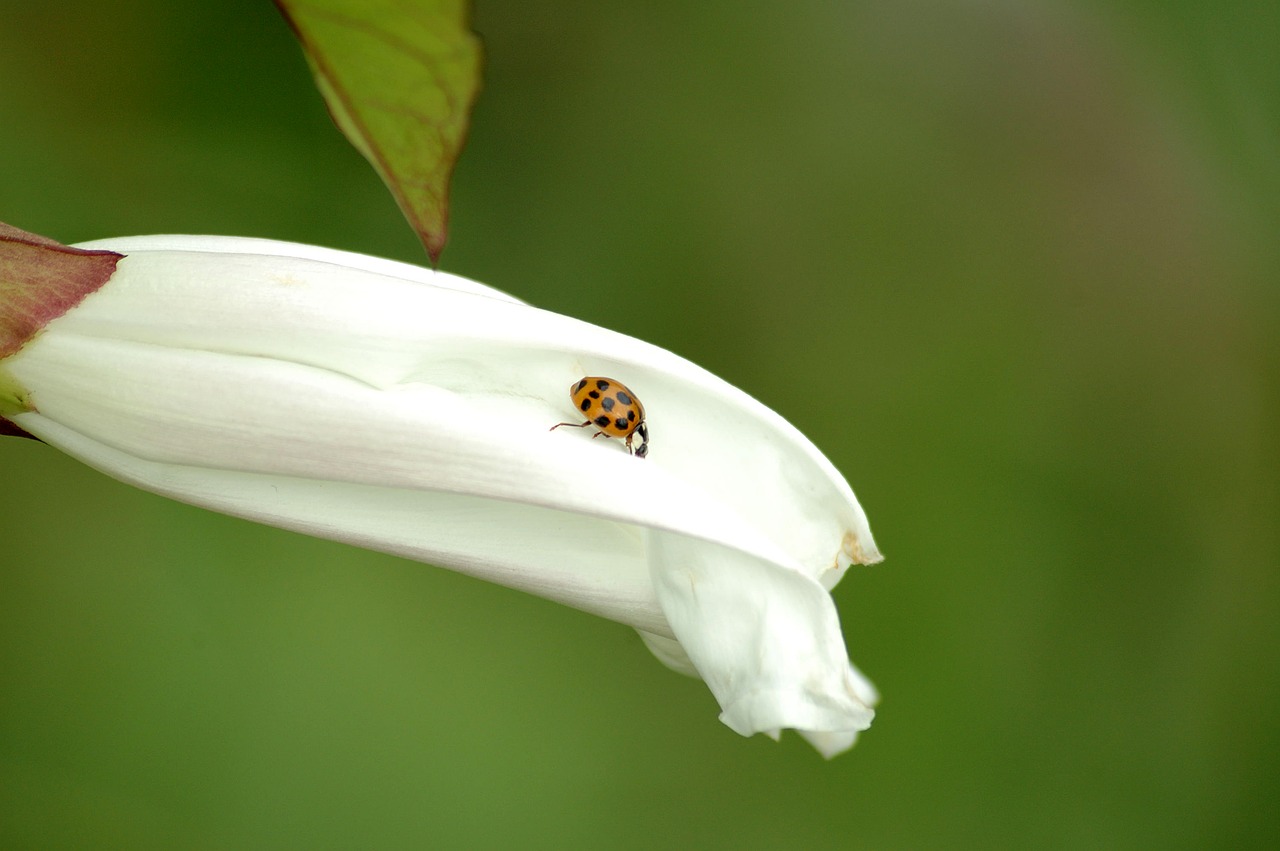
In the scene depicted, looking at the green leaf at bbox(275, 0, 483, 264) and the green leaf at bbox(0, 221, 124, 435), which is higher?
the green leaf at bbox(275, 0, 483, 264)

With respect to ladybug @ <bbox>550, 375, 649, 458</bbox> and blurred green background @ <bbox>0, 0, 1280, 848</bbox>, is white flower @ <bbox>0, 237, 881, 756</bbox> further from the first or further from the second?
Answer: blurred green background @ <bbox>0, 0, 1280, 848</bbox>

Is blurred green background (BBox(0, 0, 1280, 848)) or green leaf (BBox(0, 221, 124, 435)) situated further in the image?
blurred green background (BBox(0, 0, 1280, 848))

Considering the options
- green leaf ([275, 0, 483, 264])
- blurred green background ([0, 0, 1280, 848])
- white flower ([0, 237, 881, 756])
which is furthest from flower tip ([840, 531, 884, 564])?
blurred green background ([0, 0, 1280, 848])

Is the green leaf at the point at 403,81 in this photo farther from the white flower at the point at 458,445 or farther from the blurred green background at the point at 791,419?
the blurred green background at the point at 791,419

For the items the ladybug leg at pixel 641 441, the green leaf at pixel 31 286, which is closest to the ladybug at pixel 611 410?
the ladybug leg at pixel 641 441

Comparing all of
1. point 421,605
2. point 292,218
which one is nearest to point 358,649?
point 421,605
